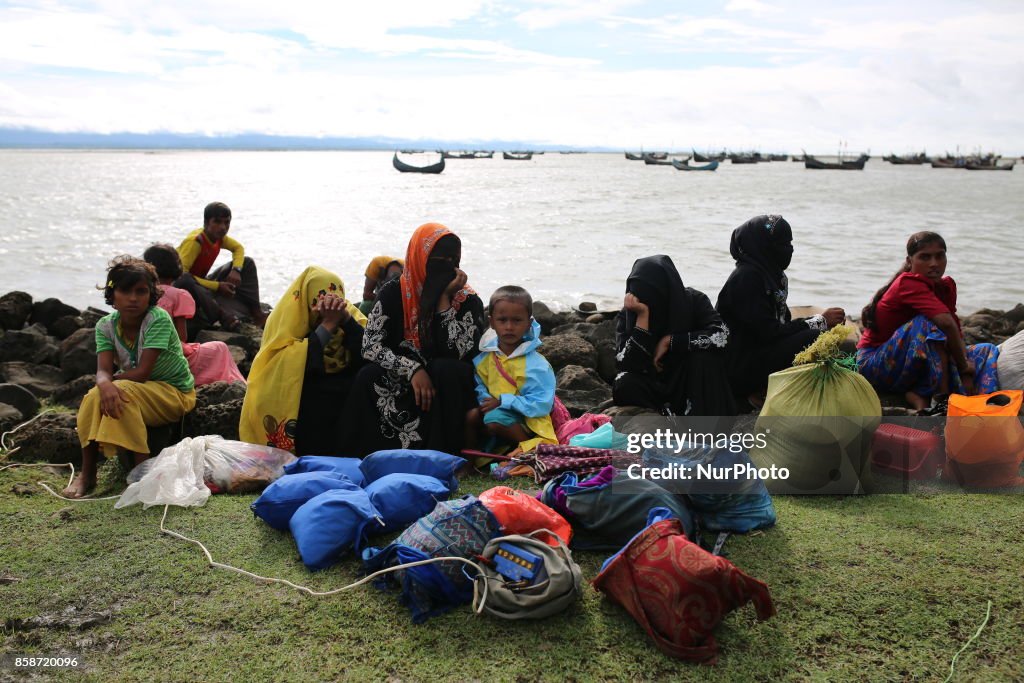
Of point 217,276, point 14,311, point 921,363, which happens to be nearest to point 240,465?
point 921,363

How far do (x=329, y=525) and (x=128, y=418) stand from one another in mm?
1467

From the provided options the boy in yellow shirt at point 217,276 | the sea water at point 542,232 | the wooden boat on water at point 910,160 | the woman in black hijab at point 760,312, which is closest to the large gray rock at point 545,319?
the boy in yellow shirt at point 217,276

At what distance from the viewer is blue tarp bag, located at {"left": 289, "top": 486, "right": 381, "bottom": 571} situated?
3.20 m

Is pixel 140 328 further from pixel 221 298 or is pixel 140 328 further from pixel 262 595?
pixel 221 298

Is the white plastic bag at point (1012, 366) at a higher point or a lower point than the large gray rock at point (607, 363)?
higher

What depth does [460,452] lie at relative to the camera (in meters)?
4.36

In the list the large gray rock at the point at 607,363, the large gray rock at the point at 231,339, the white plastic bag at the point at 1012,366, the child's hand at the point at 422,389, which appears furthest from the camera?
the large gray rock at the point at 231,339

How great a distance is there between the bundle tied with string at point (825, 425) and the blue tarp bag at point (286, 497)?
2.15 meters

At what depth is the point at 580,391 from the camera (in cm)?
559

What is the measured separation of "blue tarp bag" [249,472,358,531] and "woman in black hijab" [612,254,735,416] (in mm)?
2020

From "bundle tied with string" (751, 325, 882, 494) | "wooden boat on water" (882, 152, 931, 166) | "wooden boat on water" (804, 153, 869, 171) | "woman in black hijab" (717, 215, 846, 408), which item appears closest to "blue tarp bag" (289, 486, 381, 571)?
"bundle tied with string" (751, 325, 882, 494)

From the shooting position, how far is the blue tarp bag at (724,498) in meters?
3.43

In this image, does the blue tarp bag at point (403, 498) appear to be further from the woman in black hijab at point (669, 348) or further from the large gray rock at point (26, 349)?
the large gray rock at point (26, 349)

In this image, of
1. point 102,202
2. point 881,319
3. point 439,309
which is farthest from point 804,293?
point 102,202
